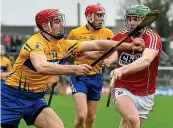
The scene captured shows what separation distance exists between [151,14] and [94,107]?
3677 mm

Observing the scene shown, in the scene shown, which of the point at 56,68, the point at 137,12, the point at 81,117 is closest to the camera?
the point at 56,68

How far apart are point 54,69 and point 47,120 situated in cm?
93

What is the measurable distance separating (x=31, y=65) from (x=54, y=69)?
2.18 feet

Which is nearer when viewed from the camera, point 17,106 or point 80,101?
point 17,106

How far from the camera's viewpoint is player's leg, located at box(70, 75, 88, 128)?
1088cm

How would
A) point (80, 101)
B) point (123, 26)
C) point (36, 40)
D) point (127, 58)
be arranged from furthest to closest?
point (123, 26), point (80, 101), point (127, 58), point (36, 40)

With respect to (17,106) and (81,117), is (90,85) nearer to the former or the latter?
(81,117)

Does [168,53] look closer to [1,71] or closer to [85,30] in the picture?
[1,71]

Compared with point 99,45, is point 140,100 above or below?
Result: below

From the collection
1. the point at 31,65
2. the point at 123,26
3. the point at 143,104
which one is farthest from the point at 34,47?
the point at 123,26

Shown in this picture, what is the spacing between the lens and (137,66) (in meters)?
8.40

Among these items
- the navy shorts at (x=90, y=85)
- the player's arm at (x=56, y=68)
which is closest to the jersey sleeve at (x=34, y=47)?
the player's arm at (x=56, y=68)

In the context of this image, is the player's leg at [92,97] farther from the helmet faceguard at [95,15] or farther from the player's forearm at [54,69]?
the player's forearm at [54,69]

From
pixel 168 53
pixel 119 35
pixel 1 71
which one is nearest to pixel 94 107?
pixel 119 35
